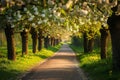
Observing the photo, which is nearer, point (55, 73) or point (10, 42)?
point (55, 73)

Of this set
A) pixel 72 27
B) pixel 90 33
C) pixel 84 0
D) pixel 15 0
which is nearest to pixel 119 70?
pixel 72 27

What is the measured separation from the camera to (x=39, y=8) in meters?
12.9

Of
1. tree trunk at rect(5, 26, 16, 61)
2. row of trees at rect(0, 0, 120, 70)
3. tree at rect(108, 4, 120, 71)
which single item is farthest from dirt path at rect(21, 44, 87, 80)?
row of trees at rect(0, 0, 120, 70)

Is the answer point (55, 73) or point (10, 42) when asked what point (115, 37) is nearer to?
point (55, 73)

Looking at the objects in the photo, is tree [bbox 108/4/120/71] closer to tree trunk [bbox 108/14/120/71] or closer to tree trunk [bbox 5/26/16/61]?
tree trunk [bbox 108/14/120/71]

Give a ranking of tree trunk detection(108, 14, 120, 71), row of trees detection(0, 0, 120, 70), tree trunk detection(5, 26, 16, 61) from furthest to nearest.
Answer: tree trunk detection(5, 26, 16, 61), tree trunk detection(108, 14, 120, 71), row of trees detection(0, 0, 120, 70)

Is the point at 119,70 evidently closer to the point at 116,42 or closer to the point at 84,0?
the point at 116,42

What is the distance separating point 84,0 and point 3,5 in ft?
10.2

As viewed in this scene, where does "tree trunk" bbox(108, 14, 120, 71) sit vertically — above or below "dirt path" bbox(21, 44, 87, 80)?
above

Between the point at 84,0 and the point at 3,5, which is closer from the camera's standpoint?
the point at 3,5

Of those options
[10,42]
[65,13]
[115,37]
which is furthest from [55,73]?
[65,13]

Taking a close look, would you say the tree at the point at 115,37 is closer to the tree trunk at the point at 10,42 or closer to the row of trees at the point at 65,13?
the row of trees at the point at 65,13

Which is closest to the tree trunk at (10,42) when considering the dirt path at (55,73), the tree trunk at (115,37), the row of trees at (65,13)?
the dirt path at (55,73)

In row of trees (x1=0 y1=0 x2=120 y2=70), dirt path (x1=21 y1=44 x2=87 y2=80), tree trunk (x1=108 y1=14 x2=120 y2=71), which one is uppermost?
row of trees (x1=0 y1=0 x2=120 y2=70)
